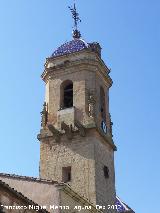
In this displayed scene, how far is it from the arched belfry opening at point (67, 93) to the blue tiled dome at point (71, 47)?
2.02 m

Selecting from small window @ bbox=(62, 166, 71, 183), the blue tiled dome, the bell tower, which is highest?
the blue tiled dome

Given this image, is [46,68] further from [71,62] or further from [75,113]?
[75,113]

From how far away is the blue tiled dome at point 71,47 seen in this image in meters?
31.1

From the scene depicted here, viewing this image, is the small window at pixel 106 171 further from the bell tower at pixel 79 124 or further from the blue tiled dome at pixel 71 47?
the blue tiled dome at pixel 71 47

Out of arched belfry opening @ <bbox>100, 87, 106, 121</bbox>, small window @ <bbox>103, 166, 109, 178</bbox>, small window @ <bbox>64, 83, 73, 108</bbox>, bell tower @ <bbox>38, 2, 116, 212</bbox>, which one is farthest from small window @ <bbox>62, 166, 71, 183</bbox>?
arched belfry opening @ <bbox>100, 87, 106, 121</bbox>

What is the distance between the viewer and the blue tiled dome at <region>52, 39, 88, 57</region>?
1223 inches

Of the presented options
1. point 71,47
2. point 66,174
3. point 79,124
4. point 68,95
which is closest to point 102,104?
point 68,95

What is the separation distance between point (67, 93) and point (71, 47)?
319 cm

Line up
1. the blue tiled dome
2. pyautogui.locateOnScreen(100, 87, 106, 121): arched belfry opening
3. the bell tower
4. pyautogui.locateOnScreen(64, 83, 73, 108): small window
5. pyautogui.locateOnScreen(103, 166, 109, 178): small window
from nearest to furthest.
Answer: the bell tower, pyautogui.locateOnScreen(103, 166, 109, 178): small window, pyautogui.locateOnScreen(64, 83, 73, 108): small window, pyautogui.locateOnScreen(100, 87, 106, 121): arched belfry opening, the blue tiled dome

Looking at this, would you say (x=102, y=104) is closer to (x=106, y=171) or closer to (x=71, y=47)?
(x=71, y=47)

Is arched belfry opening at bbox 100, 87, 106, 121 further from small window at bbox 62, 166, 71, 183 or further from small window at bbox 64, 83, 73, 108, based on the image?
small window at bbox 62, 166, 71, 183

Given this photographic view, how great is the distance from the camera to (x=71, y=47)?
31562 millimetres

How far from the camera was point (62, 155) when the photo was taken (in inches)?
1083

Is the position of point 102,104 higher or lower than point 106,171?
higher
